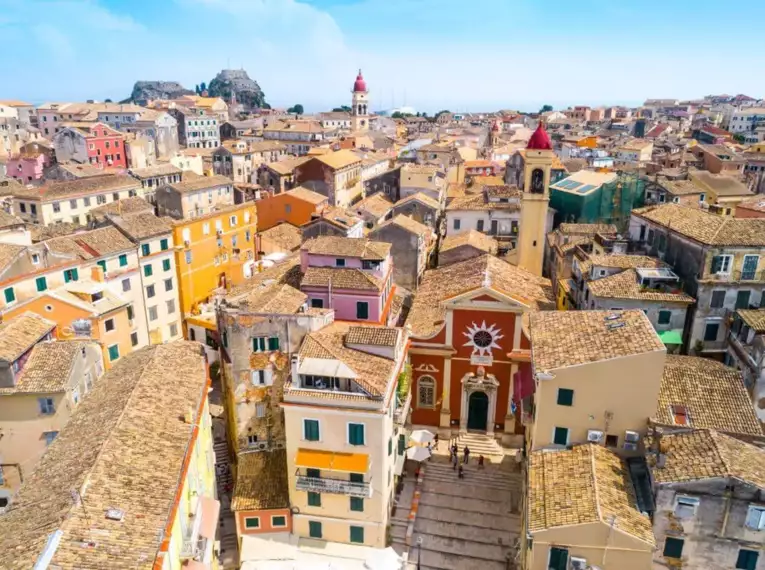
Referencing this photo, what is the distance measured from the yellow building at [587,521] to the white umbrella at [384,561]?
21.9ft

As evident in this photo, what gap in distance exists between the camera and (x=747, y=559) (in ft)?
71.9

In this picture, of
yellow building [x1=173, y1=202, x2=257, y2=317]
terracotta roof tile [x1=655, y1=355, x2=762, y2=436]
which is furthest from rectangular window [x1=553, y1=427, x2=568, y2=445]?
yellow building [x1=173, y1=202, x2=257, y2=317]

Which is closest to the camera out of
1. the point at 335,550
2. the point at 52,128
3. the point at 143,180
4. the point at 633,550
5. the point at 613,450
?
the point at 633,550

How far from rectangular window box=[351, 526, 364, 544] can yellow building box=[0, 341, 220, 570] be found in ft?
21.6

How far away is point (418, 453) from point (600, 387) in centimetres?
1111

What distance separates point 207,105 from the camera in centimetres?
14625

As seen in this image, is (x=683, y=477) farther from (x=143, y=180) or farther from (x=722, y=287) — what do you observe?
(x=143, y=180)

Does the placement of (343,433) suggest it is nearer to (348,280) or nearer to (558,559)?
(558,559)

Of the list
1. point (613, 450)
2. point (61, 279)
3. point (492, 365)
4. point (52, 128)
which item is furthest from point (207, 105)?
point (613, 450)

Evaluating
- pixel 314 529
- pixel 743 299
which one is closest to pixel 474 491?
pixel 314 529

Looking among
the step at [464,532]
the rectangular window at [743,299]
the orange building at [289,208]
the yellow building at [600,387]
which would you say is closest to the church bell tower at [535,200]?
the rectangular window at [743,299]

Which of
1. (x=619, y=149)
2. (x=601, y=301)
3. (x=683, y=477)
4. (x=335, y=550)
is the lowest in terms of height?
(x=335, y=550)

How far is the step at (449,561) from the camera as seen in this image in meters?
27.7

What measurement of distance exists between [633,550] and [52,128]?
13558cm
